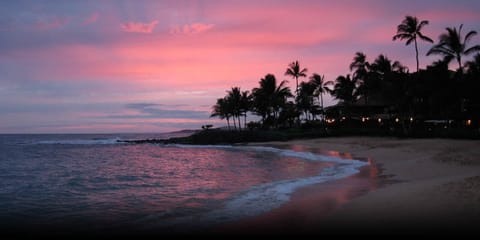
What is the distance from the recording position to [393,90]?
3909 cm

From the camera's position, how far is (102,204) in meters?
11.6

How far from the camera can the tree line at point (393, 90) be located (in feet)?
107

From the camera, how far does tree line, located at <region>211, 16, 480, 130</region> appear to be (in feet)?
107

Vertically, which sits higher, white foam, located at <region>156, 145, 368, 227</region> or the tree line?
the tree line

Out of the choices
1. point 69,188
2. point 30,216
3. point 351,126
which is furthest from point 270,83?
point 30,216

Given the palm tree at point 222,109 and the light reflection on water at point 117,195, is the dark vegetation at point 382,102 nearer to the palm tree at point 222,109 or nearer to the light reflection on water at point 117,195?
the palm tree at point 222,109

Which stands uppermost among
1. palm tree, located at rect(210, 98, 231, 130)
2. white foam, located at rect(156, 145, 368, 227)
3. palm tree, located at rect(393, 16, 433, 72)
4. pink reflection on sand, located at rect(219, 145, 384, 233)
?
palm tree, located at rect(393, 16, 433, 72)

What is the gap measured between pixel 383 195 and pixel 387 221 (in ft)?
9.36

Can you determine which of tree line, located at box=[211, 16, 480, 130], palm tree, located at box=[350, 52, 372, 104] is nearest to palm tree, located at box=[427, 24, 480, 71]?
tree line, located at box=[211, 16, 480, 130]

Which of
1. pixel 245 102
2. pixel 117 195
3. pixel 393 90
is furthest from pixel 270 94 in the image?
pixel 117 195

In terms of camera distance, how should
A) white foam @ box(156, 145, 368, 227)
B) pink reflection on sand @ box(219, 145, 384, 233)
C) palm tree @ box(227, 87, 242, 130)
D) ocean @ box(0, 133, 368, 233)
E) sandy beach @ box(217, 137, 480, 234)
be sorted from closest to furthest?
sandy beach @ box(217, 137, 480, 234) < pink reflection on sand @ box(219, 145, 384, 233) < ocean @ box(0, 133, 368, 233) < white foam @ box(156, 145, 368, 227) < palm tree @ box(227, 87, 242, 130)

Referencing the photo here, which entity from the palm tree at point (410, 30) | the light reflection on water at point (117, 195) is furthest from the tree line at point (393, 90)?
the light reflection on water at point (117, 195)

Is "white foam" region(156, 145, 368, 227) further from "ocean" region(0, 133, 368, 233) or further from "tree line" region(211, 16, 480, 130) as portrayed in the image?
"tree line" region(211, 16, 480, 130)

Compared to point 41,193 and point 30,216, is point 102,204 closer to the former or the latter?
point 30,216
